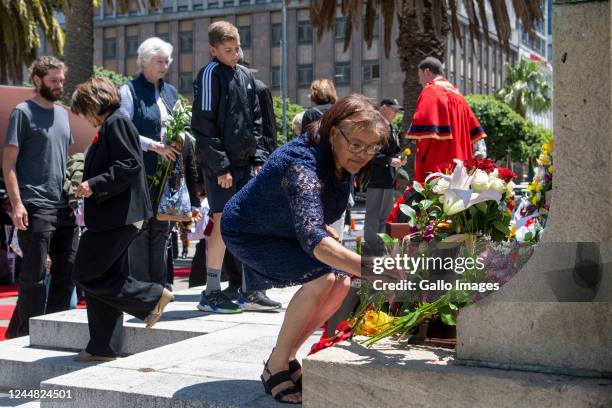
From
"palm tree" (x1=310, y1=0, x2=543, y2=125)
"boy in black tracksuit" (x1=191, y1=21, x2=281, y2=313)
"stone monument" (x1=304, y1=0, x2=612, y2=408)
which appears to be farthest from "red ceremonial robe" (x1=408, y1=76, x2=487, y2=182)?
"palm tree" (x1=310, y1=0, x2=543, y2=125)

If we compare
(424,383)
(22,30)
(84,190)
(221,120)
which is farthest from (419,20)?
(22,30)

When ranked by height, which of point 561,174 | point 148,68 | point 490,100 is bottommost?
point 561,174

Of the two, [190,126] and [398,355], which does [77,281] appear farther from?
[398,355]

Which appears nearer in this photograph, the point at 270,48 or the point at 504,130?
the point at 504,130

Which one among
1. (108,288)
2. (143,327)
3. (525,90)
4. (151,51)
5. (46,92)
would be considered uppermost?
(525,90)

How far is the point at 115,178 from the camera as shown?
5008 millimetres

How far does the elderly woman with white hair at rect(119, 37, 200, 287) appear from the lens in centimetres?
615

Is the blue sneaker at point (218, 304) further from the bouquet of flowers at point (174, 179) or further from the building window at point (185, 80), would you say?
the building window at point (185, 80)

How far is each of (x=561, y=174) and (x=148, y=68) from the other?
3.88 m

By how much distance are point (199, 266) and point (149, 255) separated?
232 centimetres

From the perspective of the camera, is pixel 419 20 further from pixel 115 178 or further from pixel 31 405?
pixel 31 405

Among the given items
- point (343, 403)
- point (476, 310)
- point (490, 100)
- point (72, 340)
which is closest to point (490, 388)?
point (476, 310)

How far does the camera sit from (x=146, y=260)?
619cm

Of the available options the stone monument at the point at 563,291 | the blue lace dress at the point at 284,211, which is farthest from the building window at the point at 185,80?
the stone monument at the point at 563,291
